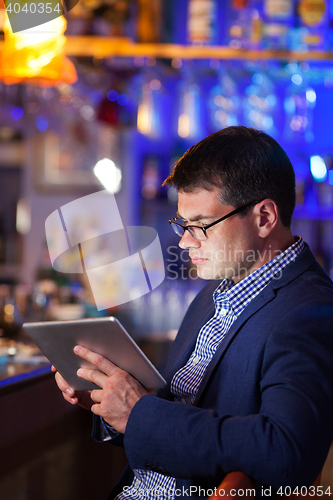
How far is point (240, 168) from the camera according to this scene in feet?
3.59

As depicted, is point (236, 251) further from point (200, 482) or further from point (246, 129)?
point (200, 482)

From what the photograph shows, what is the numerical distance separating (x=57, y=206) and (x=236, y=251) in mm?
2834

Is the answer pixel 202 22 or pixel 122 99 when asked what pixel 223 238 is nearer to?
pixel 202 22

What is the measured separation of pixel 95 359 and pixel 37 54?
1336 millimetres

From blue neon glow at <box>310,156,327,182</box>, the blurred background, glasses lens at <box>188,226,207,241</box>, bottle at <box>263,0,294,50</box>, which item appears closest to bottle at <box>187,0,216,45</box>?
the blurred background

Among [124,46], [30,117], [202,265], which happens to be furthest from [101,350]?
[30,117]

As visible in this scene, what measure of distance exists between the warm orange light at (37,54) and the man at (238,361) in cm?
99

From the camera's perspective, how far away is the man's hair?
3.59ft

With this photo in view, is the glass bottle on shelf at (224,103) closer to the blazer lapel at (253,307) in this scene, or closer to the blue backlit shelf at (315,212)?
the blue backlit shelf at (315,212)

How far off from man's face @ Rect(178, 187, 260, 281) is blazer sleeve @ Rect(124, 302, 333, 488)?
0.20 meters

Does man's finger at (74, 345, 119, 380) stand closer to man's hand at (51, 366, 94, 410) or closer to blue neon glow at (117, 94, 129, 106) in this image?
man's hand at (51, 366, 94, 410)

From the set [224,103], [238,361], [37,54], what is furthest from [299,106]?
[238,361]

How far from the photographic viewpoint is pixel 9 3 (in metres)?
1.59

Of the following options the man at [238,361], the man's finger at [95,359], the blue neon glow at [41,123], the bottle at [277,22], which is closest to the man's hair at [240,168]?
the man at [238,361]
